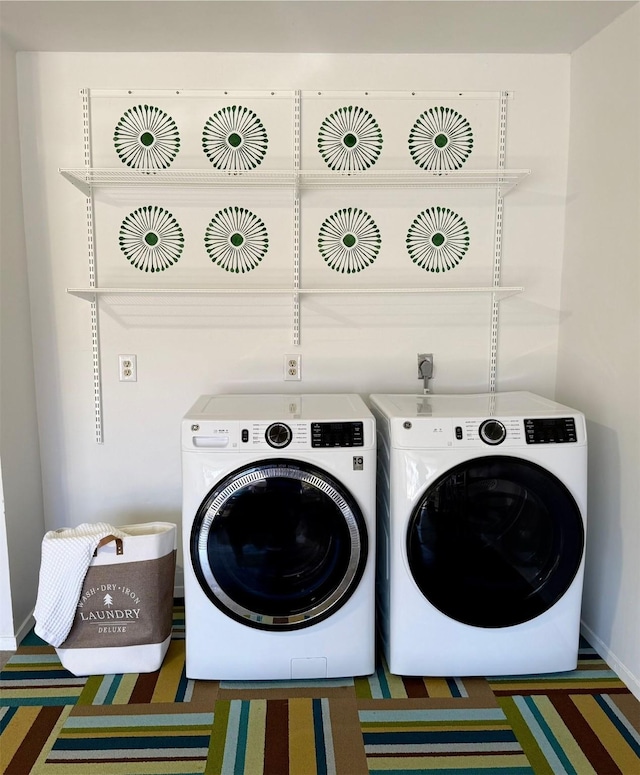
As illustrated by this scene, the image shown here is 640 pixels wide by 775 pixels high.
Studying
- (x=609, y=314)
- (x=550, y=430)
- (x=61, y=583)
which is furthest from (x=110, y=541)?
(x=609, y=314)

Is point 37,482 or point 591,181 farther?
point 37,482

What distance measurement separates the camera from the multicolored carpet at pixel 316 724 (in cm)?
163

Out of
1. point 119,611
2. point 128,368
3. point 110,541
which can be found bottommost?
point 119,611

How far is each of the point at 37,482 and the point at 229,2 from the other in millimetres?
1964

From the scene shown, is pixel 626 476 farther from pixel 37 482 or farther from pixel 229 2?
pixel 37 482

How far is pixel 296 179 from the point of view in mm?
2227

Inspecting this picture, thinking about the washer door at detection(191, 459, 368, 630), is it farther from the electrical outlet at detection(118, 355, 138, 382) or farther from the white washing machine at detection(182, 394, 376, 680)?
the electrical outlet at detection(118, 355, 138, 382)

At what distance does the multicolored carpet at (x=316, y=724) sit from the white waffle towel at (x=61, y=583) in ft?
0.64

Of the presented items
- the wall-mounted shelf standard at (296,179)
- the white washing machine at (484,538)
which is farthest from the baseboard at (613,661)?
the wall-mounted shelf standard at (296,179)

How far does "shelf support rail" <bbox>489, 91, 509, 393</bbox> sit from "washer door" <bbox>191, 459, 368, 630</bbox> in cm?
101

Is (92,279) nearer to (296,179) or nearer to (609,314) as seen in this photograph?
(296,179)

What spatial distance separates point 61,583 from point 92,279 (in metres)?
1.19

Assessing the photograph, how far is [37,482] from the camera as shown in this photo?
8.00 feet

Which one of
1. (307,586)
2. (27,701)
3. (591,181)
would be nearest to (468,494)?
(307,586)
